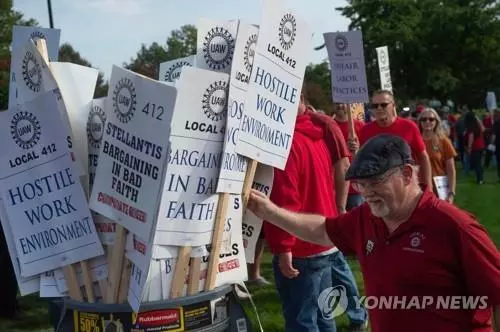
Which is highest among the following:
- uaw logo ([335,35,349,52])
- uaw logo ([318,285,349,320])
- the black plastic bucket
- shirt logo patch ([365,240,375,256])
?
uaw logo ([335,35,349,52])

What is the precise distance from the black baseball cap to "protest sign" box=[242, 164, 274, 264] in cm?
63

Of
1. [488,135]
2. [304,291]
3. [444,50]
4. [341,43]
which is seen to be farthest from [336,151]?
[444,50]

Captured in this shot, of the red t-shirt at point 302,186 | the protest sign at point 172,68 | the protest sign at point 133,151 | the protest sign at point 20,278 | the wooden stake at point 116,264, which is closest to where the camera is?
the protest sign at point 133,151

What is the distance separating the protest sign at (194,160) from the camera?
2762mm

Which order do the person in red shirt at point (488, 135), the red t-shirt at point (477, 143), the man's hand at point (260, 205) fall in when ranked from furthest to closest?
the person in red shirt at point (488, 135)
the red t-shirt at point (477, 143)
the man's hand at point (260, 205)

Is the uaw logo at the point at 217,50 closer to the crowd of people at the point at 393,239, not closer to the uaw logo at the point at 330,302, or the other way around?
the crowd of people at the point at 393,239

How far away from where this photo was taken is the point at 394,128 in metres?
6.69

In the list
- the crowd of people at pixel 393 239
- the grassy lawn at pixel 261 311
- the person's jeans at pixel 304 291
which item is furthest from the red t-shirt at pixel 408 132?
the crowd of people at pixel 393 239

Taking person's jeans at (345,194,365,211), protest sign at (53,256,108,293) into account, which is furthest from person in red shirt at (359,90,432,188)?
protest sign at (53,256,108,293)

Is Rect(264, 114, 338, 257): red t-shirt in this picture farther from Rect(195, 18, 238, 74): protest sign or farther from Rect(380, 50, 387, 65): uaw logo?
Rect(380, 50, 387, 65): uaw logo

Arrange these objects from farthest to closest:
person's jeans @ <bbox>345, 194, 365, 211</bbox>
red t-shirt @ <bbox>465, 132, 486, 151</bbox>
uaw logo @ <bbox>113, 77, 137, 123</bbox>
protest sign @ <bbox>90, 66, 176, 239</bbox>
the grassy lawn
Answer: red t-shirt @ <bbox>465, 132, 486, 151</bbox>
person's jeans @ <bbox>345, 194, 365, 211</bbox>
the grassy lawn
uaw logo @ <bbox>113, 77, 137, 123</bbox>
protest sign @ <bbox>90, 66, 176, 239</bbox>

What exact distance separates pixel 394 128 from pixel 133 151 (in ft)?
14.4

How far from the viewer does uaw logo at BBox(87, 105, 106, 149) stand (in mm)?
2947

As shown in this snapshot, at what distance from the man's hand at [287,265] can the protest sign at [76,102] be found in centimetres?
160
